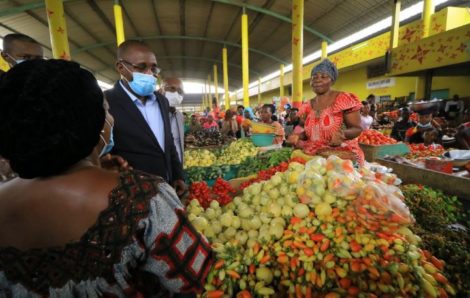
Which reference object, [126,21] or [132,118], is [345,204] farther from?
[126,21]

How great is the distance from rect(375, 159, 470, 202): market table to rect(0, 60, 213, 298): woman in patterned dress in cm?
260

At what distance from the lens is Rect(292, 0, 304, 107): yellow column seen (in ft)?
29.6

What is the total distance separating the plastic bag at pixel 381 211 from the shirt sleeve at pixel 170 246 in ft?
2.84

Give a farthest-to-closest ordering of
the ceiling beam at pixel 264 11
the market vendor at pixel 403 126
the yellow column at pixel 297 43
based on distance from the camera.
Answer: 1. the ceiling beam at pixel 264 11
2. the yellow column at pixel 297 43
3. the market vendor at pixel 403 126

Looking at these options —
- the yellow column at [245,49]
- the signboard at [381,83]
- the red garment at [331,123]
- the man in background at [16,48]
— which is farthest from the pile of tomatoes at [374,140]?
the signboard at [381,83]

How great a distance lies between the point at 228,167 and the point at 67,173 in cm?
319

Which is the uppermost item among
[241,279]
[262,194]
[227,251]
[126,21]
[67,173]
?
[126,21]

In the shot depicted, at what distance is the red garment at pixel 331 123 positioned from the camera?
2.45 metres

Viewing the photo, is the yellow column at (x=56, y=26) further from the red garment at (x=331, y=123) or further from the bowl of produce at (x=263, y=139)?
the red garment at (x=331, y=123)

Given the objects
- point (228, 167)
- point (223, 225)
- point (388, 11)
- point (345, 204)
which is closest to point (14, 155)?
point (223, 225)

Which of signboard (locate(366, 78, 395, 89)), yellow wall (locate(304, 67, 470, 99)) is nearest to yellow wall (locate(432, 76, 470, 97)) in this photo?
yellow wall (locate(304, 67, 470, 99))

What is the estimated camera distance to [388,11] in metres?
11.6

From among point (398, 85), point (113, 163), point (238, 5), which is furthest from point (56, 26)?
point (398, 85)

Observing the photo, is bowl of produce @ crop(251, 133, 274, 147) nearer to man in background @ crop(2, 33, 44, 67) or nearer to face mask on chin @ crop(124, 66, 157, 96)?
face mask on chin @ crop(124, 66, 157, 96)
